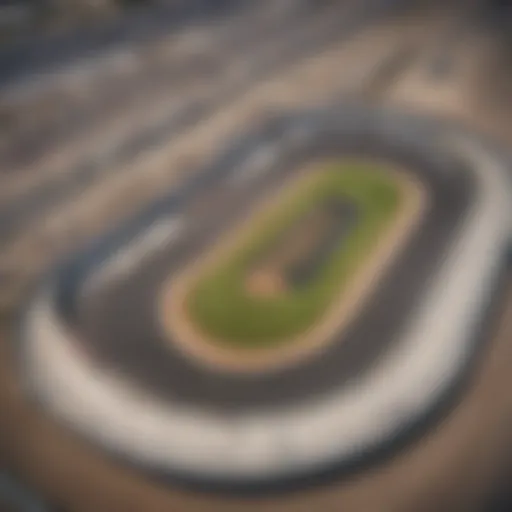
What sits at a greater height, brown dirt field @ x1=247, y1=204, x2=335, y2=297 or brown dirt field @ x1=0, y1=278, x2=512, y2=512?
brown dirt field @ x1=247, y1=204, x2=335, y2=297

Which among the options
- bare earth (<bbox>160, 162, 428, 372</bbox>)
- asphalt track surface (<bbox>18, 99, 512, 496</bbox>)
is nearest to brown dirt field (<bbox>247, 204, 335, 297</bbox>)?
bare earth (<bbox>160, 162, 428, 372</bbox>)

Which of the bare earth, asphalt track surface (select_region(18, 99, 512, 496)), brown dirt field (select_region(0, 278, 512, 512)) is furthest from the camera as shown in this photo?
asphalt track surface (select_region(18, 99, 512, 496))

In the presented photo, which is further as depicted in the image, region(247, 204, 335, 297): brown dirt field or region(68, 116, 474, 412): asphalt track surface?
region(247, 204, 335, 297): brown dirt field

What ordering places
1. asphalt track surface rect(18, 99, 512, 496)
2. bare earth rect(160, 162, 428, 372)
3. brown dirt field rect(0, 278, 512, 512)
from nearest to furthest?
brown dirt field rect(0, 278, 512, 512), bare earth rect(160, 162, 428, 372), asphalt track surface rect(18, 99, 512, 496)

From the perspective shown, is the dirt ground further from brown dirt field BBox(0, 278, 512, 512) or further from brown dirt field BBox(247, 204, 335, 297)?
brown dirt field BBox(247, 204, 335, 297)

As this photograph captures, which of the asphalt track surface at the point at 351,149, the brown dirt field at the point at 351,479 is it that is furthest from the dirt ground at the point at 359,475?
the asphalt track surface at the point at 351,149

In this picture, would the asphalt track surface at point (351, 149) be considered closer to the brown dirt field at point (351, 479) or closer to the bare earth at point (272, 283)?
the bare earth at point (272, 283)

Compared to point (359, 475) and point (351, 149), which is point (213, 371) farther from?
point (351, 149)

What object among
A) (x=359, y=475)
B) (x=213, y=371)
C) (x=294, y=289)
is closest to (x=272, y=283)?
(x=294, y=289)
